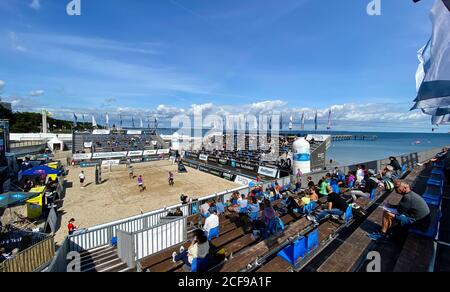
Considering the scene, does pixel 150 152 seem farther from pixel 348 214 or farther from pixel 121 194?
pixel 348 214

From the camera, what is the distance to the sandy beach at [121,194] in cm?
1316

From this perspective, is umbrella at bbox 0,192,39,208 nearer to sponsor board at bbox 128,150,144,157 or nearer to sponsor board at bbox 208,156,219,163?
sponsor board at bbox 208,156,219,163

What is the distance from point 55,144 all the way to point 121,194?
4600cm

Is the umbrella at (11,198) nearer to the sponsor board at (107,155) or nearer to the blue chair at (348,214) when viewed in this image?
the blue chair at (348,214)

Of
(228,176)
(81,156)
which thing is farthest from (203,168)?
(81,156)

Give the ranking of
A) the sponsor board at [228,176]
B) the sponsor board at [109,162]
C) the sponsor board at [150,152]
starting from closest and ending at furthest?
the sponsor board at [228,176]
the sponsor board at [109,162]
the sponsor board at [150,152]

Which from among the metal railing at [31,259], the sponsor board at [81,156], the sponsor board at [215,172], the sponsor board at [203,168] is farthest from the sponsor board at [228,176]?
the sponsor board at [81,156]

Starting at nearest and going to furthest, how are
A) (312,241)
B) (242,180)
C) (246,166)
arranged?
(312,241), (242,180), (246,166)

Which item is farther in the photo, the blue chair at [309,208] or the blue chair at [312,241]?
the blue chair at [309,208]

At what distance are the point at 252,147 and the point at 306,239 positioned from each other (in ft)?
107

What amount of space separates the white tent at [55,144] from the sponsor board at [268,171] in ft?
167

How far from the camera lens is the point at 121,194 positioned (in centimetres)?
1775
